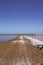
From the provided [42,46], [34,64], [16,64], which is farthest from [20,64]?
[42,46]

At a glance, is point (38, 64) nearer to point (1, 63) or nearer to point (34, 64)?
point (34, 64)

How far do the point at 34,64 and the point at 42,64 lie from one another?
643mm

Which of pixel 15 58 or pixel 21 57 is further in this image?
pixel 21 57

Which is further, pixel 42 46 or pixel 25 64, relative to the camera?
pixel 42 46

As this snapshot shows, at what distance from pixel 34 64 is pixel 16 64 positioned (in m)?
1.37

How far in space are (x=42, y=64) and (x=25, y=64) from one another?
4.53 ft

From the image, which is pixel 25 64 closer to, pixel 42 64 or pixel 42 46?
pixel 42 64

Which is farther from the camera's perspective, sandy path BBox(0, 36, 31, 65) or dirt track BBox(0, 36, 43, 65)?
dirt track BBox(0, 36, 43, 65)

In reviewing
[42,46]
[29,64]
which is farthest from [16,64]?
[42,46]

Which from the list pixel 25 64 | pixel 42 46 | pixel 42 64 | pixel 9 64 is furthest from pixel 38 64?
pixel 42 46

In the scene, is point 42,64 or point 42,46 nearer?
point 42,64

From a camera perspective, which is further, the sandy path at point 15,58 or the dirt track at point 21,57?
the dirt track at point 21,57

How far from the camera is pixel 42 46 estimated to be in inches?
894

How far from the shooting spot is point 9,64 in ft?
36.3
